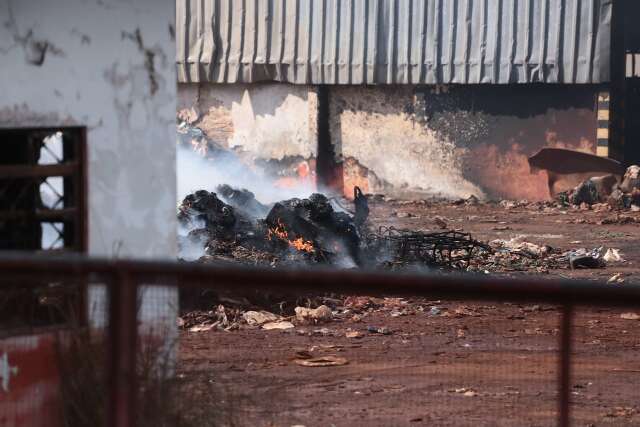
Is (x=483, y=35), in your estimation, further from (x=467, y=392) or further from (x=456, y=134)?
(x=467, y=392)

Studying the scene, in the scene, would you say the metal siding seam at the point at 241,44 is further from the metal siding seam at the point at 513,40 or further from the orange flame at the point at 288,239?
the orange flame at the point at 288,239

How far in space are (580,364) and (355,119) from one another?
13557mm

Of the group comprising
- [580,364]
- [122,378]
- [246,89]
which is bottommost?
[580,364]

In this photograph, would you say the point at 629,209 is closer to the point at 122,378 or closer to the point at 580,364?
the point at 580,364

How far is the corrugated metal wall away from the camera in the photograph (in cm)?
2016

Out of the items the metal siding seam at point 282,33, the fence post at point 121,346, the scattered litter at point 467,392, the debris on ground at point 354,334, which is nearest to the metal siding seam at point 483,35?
the metal siding seam at point 282,33

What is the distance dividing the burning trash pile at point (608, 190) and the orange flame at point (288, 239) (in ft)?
26.6

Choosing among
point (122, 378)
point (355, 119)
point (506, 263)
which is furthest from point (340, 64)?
point (122, 378)

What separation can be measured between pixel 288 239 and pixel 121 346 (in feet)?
30.5

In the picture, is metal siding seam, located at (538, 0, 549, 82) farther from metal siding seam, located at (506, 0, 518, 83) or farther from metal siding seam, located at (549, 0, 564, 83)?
metal siding seam, located at (506, 0, 518, 83)

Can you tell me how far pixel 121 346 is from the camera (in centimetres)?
338

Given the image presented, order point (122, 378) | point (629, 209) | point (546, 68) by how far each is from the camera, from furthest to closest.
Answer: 1. point (546, 68)
2. point (629, 209)
3. point (122, 378)

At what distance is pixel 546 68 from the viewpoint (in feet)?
66.4

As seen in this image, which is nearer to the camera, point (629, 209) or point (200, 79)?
point (629, 209)
